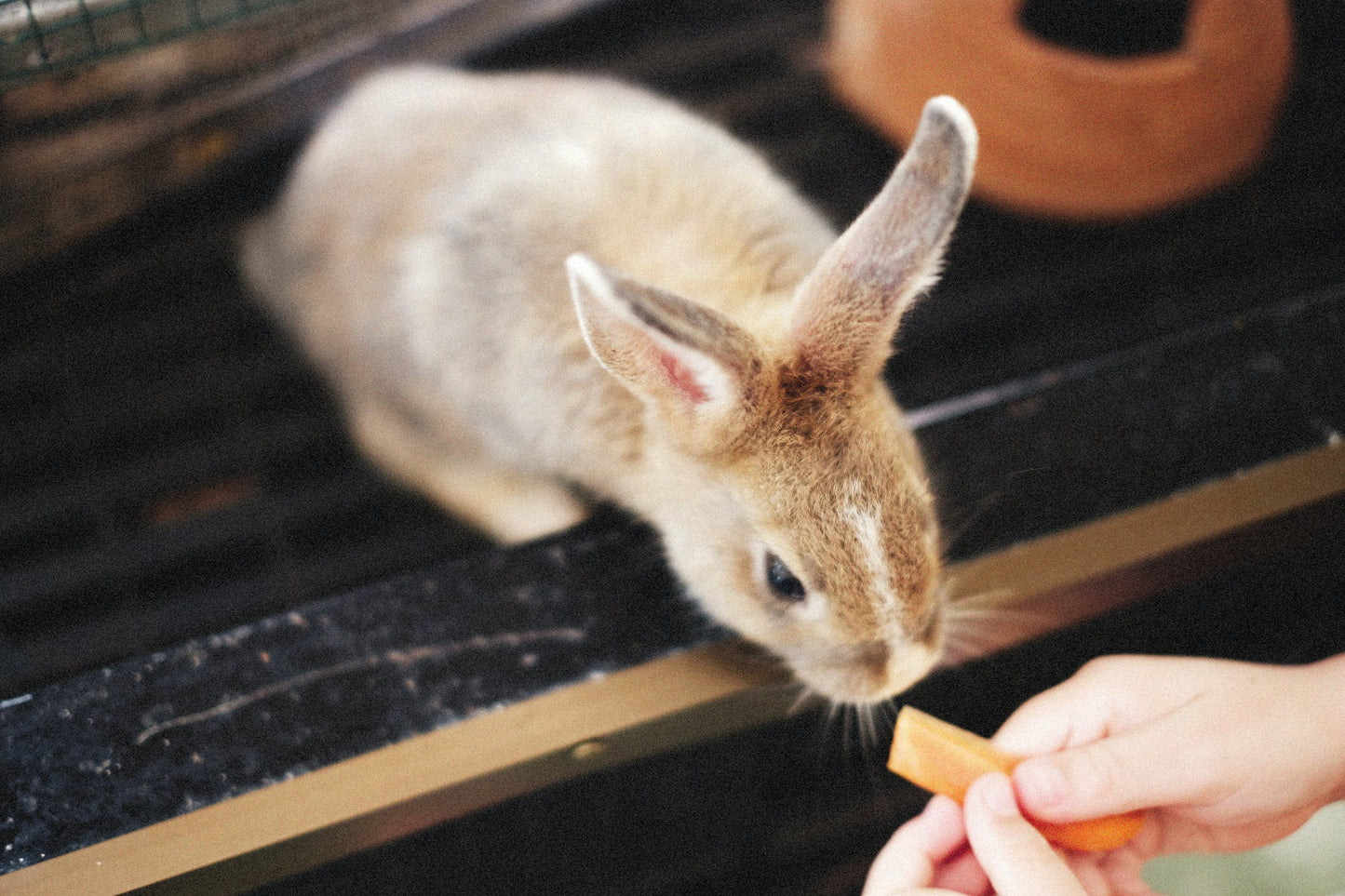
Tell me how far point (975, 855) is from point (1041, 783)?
113 millimetres

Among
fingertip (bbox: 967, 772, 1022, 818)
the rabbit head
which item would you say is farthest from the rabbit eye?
fingertip (bbox: 967, 772, 1022, 818)

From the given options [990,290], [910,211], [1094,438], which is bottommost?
[990,290]

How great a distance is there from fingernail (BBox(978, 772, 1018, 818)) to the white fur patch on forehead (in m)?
0.24

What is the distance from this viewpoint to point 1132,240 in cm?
197

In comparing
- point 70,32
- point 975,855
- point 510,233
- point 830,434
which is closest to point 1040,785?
point 975,855

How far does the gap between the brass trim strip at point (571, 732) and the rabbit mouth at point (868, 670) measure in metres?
0.07

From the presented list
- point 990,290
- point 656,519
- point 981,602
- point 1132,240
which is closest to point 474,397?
point 656,519

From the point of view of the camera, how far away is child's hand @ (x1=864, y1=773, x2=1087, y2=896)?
94 centimetres

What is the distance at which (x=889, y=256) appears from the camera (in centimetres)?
97

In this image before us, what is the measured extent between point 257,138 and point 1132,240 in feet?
5.97

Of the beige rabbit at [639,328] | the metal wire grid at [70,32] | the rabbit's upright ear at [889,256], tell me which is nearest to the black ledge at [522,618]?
the beige rabbit at [639,328]

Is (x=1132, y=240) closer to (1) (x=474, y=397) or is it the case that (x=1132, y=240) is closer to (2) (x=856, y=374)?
(2) (x=856, y=374)

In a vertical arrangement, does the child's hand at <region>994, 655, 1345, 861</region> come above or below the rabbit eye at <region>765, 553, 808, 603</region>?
below

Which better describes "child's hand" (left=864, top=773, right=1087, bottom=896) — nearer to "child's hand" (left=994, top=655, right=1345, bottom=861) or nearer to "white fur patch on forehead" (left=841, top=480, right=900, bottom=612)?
"child's hand" (left=994, top=655, right=1345, bottom=861)
